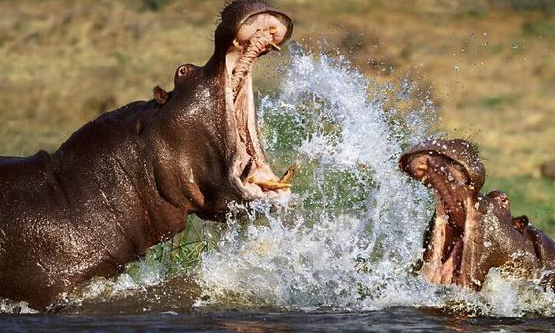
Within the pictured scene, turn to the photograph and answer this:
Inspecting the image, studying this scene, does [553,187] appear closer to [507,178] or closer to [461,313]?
[507,178]

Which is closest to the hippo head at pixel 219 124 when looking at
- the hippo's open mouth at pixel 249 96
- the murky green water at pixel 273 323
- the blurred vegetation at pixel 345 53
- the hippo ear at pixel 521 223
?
the hippo's open mouth at pixel 249 96

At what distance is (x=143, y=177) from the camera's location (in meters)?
6.84

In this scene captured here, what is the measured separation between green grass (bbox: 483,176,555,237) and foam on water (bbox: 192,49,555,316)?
318 centimetres

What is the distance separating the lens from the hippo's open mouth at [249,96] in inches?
264

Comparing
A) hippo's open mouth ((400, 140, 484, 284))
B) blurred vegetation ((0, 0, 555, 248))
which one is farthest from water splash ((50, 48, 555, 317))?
blurred vegetation ((0, 0, 555, 248))

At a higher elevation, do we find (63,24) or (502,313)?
(63,24)

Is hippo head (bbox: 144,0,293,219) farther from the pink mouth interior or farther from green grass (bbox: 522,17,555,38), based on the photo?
green grass (bbox: 522,17,555,38)

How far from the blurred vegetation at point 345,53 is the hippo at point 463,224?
5554 millimetres

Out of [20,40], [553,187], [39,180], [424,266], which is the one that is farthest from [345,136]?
[20,40]

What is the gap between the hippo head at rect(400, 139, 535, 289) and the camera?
6.62 metres

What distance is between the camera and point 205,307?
23.0 feet

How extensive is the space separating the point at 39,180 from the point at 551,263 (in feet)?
7.97

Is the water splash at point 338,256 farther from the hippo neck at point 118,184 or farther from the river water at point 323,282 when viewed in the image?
the hippo neck at point 118,184

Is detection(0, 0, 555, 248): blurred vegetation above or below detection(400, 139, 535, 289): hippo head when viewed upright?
above
